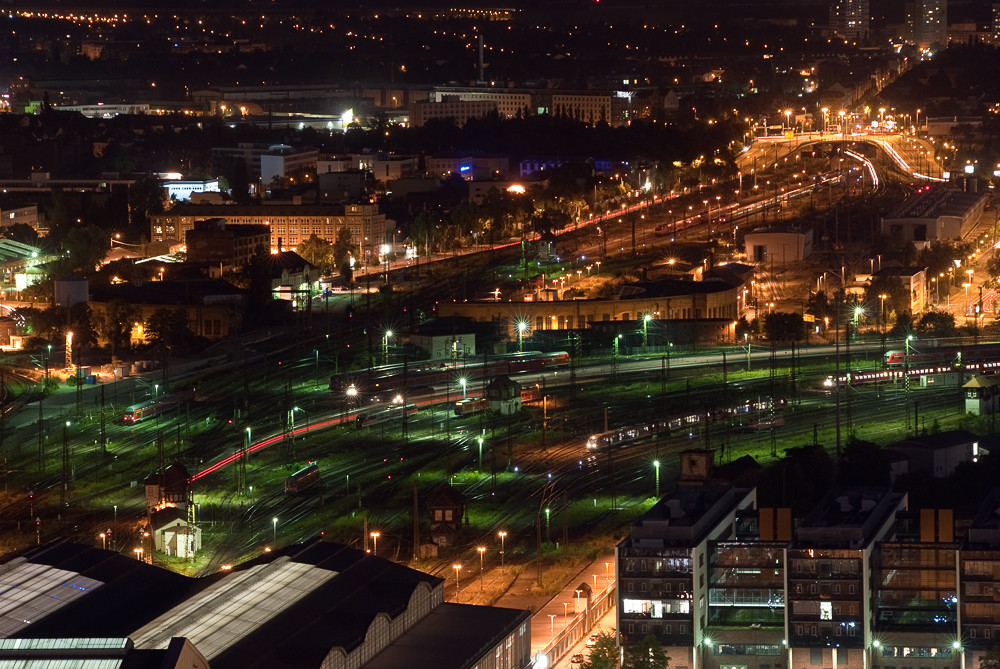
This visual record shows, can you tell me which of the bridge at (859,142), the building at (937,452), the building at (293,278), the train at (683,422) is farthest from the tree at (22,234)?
the building at (937,452)

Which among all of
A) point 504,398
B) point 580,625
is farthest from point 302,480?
point 580,625

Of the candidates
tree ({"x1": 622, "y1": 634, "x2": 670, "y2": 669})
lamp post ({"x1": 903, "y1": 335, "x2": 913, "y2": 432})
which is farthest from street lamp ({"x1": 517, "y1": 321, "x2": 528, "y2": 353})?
tree ({"x1": 622, "y1": 634, "x2": 670, "y2": 669})

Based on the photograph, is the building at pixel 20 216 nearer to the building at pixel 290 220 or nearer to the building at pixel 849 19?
the building at pixel 290 220

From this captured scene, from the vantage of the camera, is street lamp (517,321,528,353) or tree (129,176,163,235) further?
tree (129,176,163,235)

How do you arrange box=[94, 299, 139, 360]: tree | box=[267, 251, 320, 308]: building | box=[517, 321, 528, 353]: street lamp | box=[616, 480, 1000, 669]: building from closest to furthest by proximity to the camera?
1. box=[616, 480, 1000, 669]: building
2. box=[517, 321, 528, 353]: street lamp
3. box=[94, 299, 139, 360]: tree
4. box=[267, 251, 320, 308]: building

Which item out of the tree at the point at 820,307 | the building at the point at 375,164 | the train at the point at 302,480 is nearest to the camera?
the train at the point at 302,480

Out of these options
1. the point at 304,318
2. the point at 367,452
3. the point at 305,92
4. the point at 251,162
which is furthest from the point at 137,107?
the point at 367,452

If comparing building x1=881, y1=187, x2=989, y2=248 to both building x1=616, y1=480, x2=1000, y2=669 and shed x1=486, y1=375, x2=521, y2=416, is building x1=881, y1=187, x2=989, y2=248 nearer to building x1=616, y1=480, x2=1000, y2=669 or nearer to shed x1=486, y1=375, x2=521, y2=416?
shed x1=486, y1=375, x2=521, y2=416
